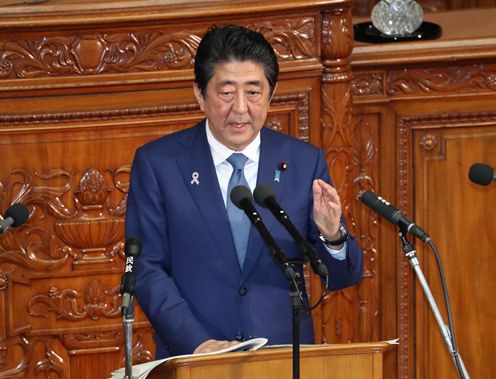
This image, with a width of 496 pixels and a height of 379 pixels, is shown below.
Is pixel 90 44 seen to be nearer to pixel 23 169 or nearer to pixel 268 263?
pixel 23 169

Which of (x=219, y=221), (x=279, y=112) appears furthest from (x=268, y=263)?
(x=279, y=112)

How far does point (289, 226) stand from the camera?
312 cm

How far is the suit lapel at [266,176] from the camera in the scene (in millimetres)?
3719

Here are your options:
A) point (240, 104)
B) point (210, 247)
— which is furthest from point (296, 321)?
point (240, 104)

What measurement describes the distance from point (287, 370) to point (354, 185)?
215 cm

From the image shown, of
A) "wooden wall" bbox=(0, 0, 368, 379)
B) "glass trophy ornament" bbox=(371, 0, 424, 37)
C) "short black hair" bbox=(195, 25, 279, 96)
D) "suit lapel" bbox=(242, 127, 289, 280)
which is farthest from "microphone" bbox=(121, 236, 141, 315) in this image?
"glass trophy ornament" bbox=(371, 0, 424, 37)

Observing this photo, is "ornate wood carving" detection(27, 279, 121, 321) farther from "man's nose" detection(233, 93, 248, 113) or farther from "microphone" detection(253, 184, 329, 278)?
"microphone" detection(253, 184, 329, 278)

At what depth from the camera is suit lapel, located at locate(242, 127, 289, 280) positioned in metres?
3.72

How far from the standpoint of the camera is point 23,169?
480 centimetres

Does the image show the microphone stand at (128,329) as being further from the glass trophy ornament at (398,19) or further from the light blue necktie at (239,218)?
the glass trophy ornament at (398,19)

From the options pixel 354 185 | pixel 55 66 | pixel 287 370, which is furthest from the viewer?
pixel 354 185

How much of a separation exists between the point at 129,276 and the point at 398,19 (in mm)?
2734

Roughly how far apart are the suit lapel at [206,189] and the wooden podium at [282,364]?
0.54m

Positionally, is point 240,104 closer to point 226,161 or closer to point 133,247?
point 226,161
